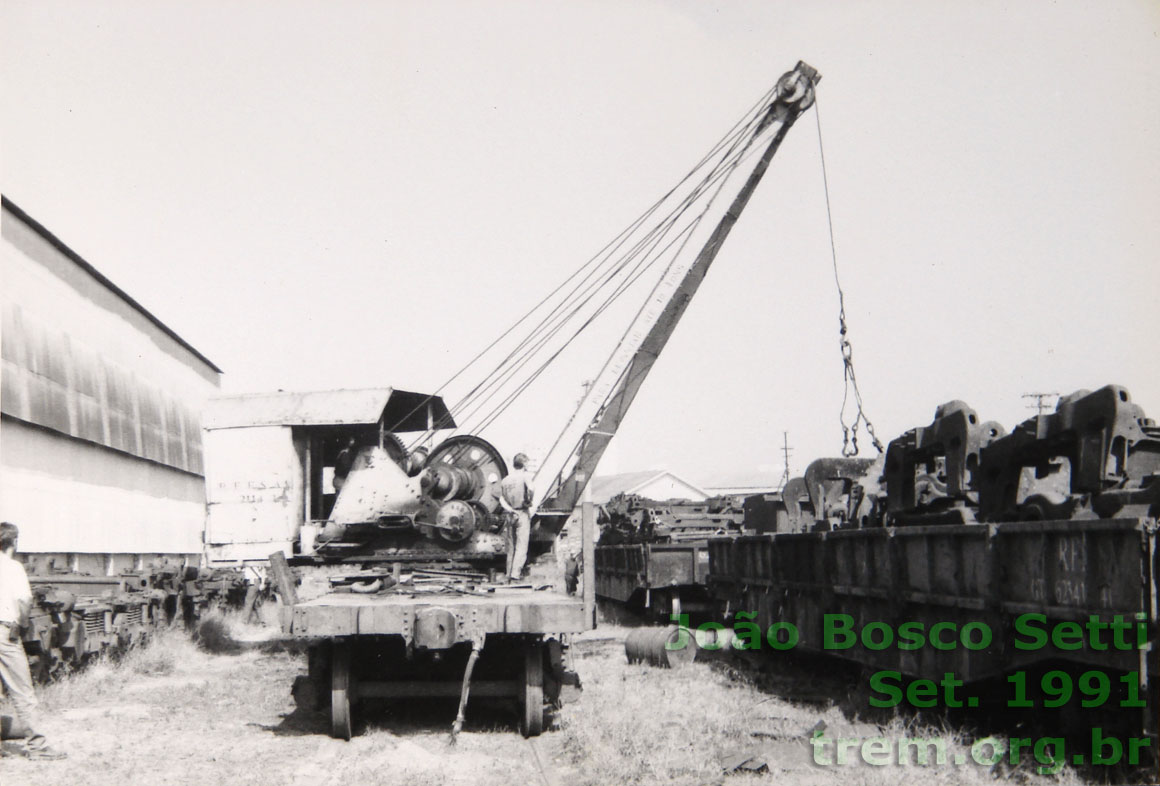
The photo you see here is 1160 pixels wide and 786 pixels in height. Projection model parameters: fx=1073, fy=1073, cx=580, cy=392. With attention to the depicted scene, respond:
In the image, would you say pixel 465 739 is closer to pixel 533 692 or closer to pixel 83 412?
pixel 533 692

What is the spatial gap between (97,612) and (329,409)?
3.46 metres

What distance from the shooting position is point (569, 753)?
24.5 ft

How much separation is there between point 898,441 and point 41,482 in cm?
1400

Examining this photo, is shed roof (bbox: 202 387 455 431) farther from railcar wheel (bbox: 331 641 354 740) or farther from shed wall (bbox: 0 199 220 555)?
railcar wheel (bbox: 331 641 354 740)

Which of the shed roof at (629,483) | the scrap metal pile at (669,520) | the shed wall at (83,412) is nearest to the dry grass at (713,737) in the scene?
the scrap metal pile at (669,520)

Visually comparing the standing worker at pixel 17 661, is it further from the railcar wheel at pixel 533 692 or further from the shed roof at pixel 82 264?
the shed roof at pixel 82 264

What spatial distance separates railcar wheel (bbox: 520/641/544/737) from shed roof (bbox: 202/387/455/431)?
509 cm

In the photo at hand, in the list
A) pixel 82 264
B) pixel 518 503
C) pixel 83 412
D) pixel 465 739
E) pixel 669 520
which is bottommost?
pixel 465 739

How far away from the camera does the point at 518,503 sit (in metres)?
9.73

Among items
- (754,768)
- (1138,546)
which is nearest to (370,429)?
(754,768)

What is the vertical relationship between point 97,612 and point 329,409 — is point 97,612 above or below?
below

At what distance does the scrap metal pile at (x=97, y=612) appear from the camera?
973 cm

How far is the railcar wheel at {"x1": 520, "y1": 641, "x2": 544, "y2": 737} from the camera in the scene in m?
8.00

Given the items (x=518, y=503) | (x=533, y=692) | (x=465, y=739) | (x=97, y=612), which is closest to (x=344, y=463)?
(x=97, y=612)
